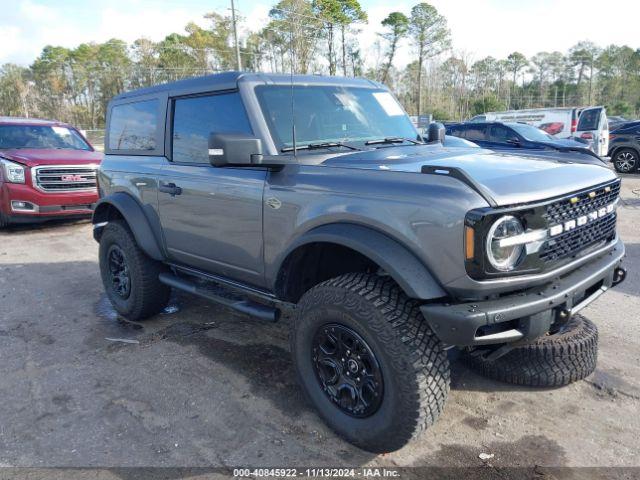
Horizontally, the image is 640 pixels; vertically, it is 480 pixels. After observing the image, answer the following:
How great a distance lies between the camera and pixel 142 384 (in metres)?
3.52

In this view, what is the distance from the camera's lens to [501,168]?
2723 mm

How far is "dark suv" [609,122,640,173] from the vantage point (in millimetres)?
14750

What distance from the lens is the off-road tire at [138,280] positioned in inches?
173

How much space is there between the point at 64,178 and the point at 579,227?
27.8ft

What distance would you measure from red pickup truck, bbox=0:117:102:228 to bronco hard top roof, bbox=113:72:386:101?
5.35 m

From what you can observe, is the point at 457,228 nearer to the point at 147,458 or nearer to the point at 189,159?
the point at 147,458

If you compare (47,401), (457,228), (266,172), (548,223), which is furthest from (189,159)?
(548,223)

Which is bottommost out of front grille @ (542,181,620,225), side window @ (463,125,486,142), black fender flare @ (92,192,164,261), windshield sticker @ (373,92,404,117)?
black fender flare @ (92,192,164,261)

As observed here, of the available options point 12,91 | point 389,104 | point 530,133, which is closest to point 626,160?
point 530,133


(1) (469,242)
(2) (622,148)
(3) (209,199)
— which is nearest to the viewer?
(1) (469,242)

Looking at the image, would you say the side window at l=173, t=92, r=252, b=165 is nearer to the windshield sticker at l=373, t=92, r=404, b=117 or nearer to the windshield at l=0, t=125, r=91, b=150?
the windshield sticker at l=373, t=92, r=404, b=117

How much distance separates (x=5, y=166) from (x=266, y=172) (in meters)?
7.32

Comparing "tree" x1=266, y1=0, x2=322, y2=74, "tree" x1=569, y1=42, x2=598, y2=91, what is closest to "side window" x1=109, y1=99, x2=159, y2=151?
"tree" x1=266, y1=0, x2=322, y2=74

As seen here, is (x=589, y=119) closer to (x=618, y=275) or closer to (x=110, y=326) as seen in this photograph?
(x=618, y=275)
